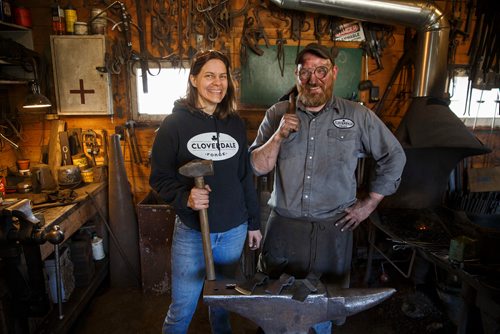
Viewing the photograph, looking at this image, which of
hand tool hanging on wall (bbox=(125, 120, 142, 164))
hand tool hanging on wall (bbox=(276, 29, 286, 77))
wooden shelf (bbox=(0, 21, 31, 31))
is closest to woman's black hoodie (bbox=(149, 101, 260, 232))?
hand tool hanging on wall (bbox=(276, 29, 286, 77))

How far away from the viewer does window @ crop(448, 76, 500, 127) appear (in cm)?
344

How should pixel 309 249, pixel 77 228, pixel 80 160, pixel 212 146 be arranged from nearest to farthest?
pixel 212 146, pixel 309 249, pixel 77 228, pixel 80 160

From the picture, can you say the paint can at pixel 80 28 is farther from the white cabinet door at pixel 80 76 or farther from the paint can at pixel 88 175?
the paint can at pixel 88 175

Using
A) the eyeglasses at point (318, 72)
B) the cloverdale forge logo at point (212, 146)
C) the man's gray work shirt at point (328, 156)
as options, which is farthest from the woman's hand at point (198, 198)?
the eyeglasses at point (318, 72)

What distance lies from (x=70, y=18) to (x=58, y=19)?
93 mm

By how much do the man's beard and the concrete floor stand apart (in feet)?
5.53

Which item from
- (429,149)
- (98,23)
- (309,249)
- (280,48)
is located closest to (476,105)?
(429,149)

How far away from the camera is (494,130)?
136 inches

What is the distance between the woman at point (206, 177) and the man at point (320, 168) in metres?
0.18

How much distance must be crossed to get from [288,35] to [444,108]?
1.47 meters

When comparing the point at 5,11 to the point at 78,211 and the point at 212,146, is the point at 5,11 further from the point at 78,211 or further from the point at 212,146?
the point at 212,146

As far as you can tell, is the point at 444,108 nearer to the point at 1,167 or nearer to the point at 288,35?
the point at 288,35

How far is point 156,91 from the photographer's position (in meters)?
3.21

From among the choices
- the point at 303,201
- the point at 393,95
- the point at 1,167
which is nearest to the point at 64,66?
the point at 1,167
